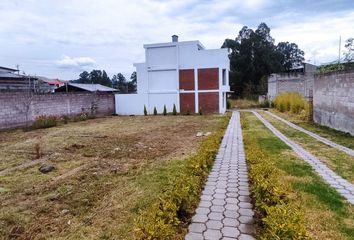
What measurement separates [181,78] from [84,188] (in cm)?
1808

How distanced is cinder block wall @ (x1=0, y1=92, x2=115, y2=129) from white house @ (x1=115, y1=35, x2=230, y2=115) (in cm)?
291

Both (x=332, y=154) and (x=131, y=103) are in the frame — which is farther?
(x=131, y=103)

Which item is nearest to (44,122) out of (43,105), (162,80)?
(43,105)

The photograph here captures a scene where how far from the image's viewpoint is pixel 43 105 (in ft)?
56.1

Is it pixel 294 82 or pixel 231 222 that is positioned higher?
pixel 294 82

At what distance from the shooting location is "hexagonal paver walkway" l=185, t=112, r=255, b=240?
311cm

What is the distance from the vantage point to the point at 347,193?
4.25m

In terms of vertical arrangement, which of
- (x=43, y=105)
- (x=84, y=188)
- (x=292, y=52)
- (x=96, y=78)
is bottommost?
(x=84, y=188)

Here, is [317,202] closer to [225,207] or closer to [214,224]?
[225,207]

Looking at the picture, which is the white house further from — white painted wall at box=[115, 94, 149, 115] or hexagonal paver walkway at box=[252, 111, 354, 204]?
hexagonal paver walkway at box=[252, 111, 354, 204]

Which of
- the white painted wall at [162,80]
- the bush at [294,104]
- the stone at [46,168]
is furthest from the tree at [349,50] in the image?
the white painted wall at [162,80]

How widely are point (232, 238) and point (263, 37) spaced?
41929 millimetres

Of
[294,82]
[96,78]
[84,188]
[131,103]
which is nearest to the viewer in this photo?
[84,188]

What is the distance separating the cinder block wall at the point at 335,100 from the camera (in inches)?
375
